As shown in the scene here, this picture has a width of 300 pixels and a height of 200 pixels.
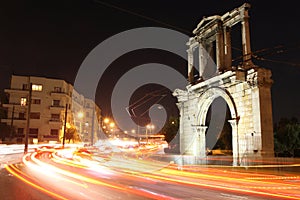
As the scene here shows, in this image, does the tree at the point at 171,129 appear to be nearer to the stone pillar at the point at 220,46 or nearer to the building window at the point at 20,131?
the stone pillar at the point at 220,46

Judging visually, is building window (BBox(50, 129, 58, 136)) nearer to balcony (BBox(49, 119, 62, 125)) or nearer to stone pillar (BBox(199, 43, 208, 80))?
balcony (BBox(49, 119, 62, 125))

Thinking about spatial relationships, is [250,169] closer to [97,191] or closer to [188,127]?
[188,127]

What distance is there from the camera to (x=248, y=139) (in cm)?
1705

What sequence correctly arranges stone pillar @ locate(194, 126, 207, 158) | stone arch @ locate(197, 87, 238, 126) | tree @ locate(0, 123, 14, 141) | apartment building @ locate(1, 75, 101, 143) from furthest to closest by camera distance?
apartment building @ locate(1, 75, 101, 143), tree @ locate(0, 123, 14, 141), stone pillar @ locate(194, 126, 207, 158), stone arch @ locate(197, 87, 238, 126)

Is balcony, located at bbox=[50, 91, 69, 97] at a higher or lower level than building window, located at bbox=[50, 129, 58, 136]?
higher

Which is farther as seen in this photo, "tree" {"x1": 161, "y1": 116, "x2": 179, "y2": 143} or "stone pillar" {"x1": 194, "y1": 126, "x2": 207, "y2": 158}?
"tree" {"x1": 161, "y1": 116, "x2": 179, "y2": 143}

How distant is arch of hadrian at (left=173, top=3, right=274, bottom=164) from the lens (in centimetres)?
1661

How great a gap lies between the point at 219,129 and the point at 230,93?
39.6 feet

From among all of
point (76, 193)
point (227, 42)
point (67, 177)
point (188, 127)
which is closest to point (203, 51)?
point (227, 42)

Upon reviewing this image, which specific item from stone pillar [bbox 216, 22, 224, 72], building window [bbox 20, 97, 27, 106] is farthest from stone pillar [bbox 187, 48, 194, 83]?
building window [bbox 20, 97, 27, 106]

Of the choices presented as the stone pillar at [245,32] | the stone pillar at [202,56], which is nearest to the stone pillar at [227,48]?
the stone pillar at [245,32]

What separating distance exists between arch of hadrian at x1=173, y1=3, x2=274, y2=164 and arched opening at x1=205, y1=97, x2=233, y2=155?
5.52 m

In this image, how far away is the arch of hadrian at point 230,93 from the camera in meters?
16.6

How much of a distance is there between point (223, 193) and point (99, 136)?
300ft
